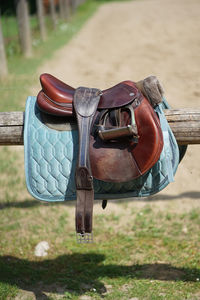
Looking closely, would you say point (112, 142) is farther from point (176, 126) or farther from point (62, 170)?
point (176, 126)

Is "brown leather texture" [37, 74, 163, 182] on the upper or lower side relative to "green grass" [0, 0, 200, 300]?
upper

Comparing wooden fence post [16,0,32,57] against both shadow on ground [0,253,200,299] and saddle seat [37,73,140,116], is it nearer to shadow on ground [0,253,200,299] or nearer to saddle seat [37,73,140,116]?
shadow on ground [0,253,200,299]

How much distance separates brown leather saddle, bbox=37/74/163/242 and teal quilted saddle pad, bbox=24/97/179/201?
14 centimetres

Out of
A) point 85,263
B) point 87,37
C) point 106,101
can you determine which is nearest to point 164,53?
point 87,37

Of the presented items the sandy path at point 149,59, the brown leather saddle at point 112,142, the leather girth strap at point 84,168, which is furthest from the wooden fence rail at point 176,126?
the sandy path at point 149,59

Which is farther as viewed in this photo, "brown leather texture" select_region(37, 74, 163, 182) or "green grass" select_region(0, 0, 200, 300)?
"green grass" select_region(0, 0, 200, 300)

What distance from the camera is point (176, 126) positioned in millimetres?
1934

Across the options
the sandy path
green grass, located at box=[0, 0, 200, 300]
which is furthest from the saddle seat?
the sandy path

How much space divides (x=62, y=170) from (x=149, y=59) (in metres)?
6.11

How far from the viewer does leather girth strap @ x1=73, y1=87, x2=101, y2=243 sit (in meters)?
1.69

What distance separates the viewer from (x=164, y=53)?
7.97m

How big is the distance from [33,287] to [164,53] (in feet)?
21.2

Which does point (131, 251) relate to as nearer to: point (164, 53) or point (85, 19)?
point (164, 53)

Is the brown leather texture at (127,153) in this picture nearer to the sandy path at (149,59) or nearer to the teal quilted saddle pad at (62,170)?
the teal quilted saddle pad at (62,170)
